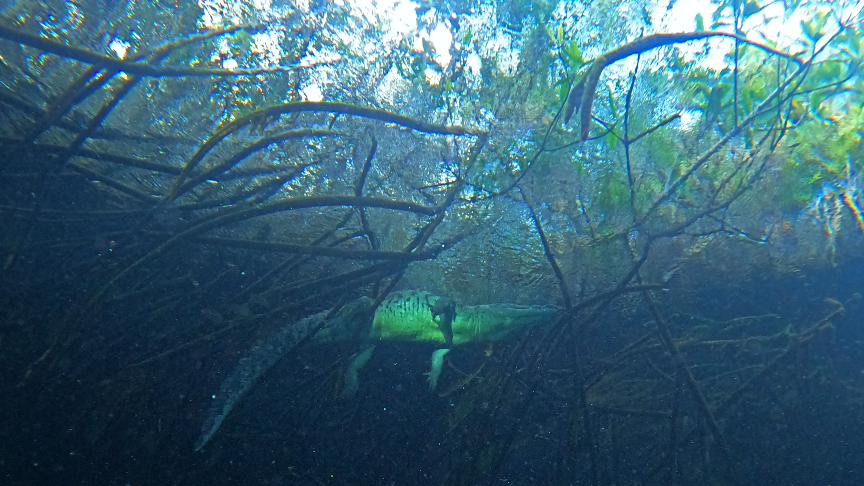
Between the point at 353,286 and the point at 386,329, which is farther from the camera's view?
the point at 386,329

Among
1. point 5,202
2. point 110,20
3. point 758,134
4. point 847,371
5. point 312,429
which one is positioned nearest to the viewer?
point 110,20

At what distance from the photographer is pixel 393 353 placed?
12.3 ft

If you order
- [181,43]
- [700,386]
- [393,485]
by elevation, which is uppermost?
[181,43]

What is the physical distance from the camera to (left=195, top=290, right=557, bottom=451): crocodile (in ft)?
10.1

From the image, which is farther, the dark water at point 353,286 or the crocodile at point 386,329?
the crocodile at point 386,329

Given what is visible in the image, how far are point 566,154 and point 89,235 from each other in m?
4.29

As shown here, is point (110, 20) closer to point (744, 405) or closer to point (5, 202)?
point (5, 202)

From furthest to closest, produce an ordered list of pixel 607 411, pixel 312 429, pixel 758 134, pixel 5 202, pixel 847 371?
pixel 847 371 < pixel 607 411 < pixel 312 429 < pixel 758 134 < pixel 5 202

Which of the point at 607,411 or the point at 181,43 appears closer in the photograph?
the point at 181,43

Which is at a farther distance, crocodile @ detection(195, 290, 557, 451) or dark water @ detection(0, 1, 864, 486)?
crocodile @ detection(195, 290, 557, 451)

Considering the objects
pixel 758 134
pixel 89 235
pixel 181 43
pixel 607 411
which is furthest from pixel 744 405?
pixel 89 235

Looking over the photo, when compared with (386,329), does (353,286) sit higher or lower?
higher

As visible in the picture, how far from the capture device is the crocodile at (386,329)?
10.1 feet

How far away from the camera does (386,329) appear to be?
12.1ft
